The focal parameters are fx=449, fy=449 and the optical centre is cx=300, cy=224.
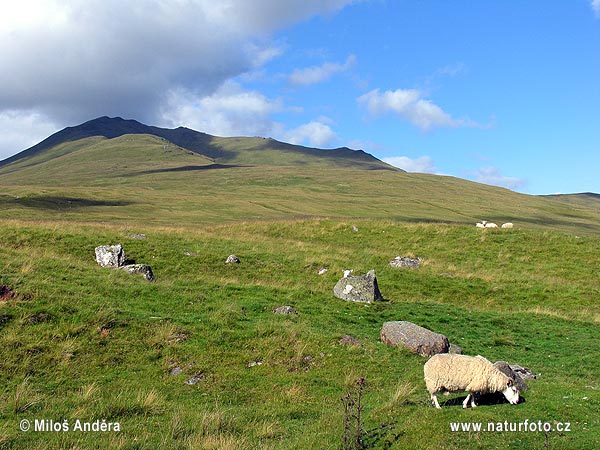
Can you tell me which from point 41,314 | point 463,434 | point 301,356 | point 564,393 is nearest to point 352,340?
point 301,356

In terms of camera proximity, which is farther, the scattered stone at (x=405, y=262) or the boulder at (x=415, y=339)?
the scattered stone at (x=405, y=262)

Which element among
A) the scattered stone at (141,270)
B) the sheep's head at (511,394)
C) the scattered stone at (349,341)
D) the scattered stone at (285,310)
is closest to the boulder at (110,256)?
the scattered stone at (141,270)

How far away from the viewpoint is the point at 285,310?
21.8m

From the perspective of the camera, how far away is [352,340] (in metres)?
18.1

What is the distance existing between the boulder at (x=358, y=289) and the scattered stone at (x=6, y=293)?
646 inches

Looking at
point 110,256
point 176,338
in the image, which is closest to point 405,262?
point 110,256

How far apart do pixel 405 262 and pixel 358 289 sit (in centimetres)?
1331

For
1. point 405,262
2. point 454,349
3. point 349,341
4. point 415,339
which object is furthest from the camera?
point 405,262

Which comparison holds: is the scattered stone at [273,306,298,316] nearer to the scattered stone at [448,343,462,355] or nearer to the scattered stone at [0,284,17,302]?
the scattered stone at [448,343,462,355]

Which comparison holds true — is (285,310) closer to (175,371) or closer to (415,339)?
(415,339)

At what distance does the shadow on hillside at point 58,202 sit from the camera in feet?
319

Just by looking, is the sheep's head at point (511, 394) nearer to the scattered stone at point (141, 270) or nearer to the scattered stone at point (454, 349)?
the scattered stone at point (454, 349)

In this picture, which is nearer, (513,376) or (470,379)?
(470,379)

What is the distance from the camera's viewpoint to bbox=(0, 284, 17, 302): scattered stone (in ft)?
55.1
